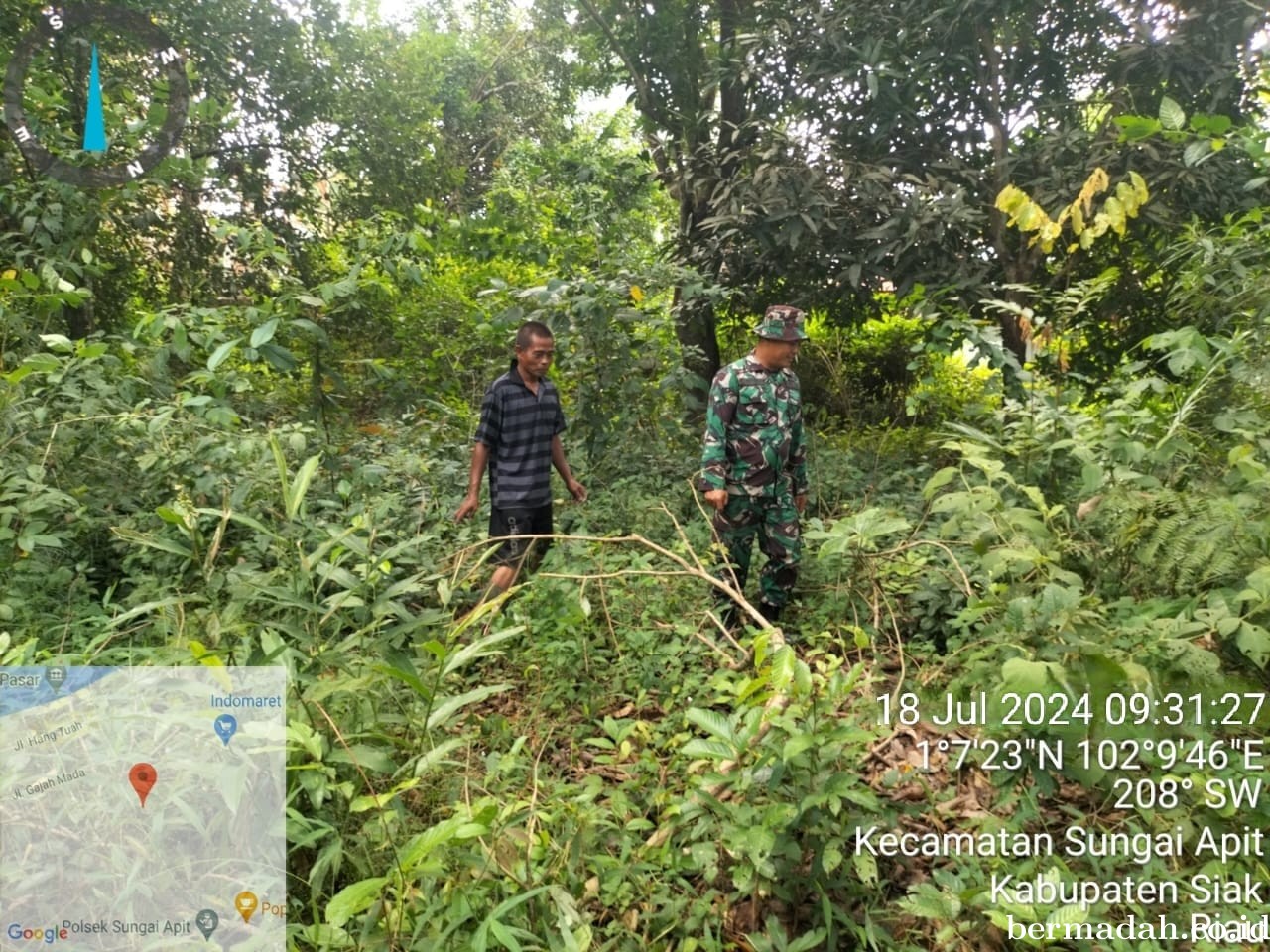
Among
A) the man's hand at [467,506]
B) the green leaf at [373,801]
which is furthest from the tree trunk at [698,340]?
the green leaf at [373,801]

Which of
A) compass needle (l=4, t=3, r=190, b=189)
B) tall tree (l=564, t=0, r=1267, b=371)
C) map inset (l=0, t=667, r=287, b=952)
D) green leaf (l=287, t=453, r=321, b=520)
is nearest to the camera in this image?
map inset (l=0, t=667, r=287, b=952)

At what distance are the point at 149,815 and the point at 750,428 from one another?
2.59 meters

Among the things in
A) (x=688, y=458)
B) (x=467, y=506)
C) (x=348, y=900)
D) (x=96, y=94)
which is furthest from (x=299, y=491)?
(x=96, y=94)

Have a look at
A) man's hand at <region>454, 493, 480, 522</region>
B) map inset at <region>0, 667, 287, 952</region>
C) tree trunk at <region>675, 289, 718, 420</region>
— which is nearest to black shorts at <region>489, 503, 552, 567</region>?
man's hand at <region>454, 493, 480, 522</region>

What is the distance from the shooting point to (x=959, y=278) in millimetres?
4527

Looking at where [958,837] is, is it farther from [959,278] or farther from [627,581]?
[959,278]

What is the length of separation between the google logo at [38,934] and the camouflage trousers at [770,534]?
2.58 m

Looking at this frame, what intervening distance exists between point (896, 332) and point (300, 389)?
5423 millimetres

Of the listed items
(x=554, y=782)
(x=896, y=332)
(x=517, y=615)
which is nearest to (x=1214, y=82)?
(x=896, y=332)

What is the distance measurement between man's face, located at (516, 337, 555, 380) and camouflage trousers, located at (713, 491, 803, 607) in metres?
1.11

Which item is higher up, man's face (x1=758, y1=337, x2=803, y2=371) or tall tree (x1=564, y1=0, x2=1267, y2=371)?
tall tree (x1=564, y1=0, x2=1267, y2=371)

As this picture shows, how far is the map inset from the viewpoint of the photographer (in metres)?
1.65

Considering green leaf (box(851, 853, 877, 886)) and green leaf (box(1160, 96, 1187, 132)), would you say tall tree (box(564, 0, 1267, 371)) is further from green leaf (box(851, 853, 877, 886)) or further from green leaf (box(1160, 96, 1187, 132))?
green leaf (box(851, 853, 877, 886))

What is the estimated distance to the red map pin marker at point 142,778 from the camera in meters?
1.82
